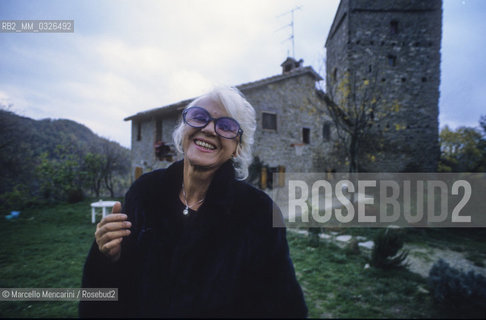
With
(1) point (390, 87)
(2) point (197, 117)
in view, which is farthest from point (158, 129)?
(1) point (390, 87)

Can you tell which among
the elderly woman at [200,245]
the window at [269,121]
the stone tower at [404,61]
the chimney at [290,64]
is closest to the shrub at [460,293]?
the elderly woman at [200,245]

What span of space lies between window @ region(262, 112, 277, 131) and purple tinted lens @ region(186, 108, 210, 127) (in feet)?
29.8

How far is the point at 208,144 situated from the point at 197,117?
0.72ft

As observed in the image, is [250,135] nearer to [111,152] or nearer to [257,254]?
[257,254]

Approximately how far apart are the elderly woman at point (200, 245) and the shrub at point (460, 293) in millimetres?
3030

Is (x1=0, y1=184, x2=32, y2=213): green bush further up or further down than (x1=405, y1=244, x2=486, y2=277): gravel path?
further up

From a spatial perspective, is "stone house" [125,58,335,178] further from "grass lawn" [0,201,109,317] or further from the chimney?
"grass lawn" [0,201,109,317]

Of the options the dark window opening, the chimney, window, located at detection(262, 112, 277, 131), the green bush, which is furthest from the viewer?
the chimney

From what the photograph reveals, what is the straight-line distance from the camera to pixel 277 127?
35.4 ft

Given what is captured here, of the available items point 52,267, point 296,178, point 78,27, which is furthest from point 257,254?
point 296,178

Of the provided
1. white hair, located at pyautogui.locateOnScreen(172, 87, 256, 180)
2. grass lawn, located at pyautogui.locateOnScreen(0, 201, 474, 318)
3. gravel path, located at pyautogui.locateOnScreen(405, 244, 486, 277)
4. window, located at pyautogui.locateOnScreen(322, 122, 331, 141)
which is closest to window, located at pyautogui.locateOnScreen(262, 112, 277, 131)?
window, located at pyautogui.locateOnScreen(322, 122, 331, 141)

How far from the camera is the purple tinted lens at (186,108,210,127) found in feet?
4.85

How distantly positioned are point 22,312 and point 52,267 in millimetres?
1457

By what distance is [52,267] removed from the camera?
3898 millimetres
